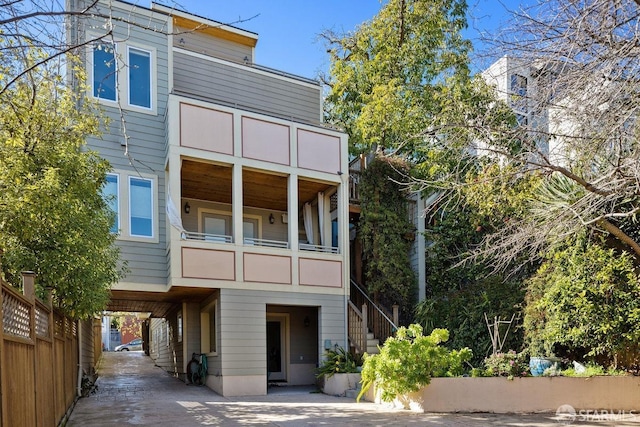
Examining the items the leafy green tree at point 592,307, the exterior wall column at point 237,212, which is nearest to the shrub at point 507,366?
the leafy green tree at point 592,307

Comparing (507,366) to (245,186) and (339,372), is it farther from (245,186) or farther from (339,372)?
(245,186)

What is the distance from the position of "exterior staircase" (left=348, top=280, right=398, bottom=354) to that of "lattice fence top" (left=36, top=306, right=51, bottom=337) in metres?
8.12

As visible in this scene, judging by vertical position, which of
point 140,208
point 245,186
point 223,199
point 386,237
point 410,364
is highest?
point 245,186

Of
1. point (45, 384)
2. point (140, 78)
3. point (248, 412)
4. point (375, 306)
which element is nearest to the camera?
point (45, 384)

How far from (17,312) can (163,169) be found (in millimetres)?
8758

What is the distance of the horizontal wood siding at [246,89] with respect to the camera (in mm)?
14461

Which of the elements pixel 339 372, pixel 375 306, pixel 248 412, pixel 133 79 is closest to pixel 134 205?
pixel 133 79

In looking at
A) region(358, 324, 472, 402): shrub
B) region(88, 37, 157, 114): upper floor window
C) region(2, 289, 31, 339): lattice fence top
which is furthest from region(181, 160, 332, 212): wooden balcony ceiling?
region(2, 289, 31, 339): lattice fence top

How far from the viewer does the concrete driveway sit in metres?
8.62

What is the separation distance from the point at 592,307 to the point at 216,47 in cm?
1248

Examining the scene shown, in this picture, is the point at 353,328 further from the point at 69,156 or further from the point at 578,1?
the point at 578,1

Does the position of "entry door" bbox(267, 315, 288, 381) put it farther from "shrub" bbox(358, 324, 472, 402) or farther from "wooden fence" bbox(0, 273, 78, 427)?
"wooden fence" bbox(0, 273, 78, 427)

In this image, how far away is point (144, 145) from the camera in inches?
526

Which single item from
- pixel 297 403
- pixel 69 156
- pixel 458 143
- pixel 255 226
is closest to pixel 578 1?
pixel 458 143
